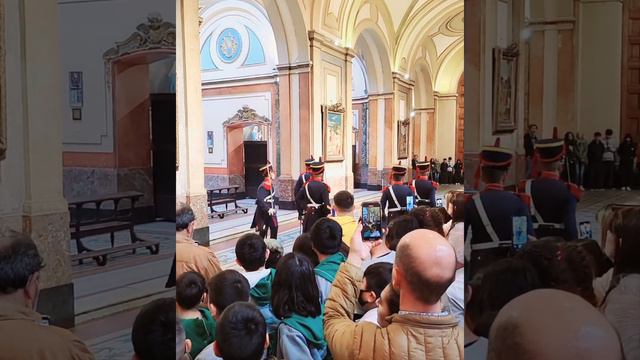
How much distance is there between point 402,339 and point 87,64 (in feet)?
2.91

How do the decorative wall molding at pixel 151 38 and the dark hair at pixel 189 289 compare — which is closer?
the decorative wall molding at pixel 151 38

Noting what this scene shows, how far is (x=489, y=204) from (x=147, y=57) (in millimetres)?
749

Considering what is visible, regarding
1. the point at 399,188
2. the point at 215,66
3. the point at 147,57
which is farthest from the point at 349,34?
the point at 147,57

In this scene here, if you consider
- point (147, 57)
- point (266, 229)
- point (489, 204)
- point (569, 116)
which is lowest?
point (266, 229)

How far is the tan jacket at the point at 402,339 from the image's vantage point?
0.93 m

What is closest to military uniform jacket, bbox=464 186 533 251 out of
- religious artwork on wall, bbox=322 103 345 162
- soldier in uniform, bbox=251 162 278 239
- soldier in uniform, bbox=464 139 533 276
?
soldier in uniform, bbox=464 139 533 276

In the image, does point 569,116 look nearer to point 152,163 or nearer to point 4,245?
point 152,163

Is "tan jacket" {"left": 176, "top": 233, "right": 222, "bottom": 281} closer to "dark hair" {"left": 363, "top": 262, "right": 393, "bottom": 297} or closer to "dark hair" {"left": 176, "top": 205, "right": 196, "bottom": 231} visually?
"dark hair" {"left": 176, "top": 205, "right": 196, "bottom": 231}

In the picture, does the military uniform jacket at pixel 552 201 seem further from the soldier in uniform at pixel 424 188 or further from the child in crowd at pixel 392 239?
the soldier in uniform at pixel 424 188

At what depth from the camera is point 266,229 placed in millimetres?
4363

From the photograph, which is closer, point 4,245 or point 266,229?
point 4,245

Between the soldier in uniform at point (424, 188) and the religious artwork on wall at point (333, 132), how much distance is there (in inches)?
193

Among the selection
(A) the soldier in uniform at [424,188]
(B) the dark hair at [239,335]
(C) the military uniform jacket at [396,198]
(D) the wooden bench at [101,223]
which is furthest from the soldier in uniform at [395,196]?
(D) the wooden bench at [101,223]

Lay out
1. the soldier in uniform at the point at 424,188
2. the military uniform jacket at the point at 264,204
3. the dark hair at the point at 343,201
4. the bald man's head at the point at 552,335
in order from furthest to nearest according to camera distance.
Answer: the military uniform jacket at the point at 264,204 → the dark hair at the point at 343,201 → the soldier in uniform at the point at 424,188 → the bald man's head at the point at 552,335
